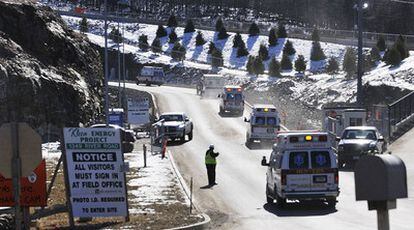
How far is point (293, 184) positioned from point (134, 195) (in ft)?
19.0

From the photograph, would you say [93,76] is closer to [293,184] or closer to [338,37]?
[338,37]

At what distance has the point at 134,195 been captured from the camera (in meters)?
28.3

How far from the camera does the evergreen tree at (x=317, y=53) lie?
9094 centimetres

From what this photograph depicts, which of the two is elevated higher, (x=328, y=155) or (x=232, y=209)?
(x=328, y=155)

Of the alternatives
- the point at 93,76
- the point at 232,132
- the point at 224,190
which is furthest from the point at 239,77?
the point at 224,190

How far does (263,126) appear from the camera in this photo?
50688mm

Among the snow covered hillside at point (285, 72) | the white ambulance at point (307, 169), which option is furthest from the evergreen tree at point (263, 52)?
the white ambulance at point (307, 169)

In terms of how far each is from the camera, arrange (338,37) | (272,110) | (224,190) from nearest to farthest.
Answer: (224,190)
(272,110)
(338,37)

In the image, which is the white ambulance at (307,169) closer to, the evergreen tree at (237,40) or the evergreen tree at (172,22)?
the evergreen tree at (237,40)

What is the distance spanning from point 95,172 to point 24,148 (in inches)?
335

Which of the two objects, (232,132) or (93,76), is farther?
(93,76)

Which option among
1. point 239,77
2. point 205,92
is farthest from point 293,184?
point 239,77

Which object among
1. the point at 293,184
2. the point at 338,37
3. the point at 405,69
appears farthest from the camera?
the point at 338,37

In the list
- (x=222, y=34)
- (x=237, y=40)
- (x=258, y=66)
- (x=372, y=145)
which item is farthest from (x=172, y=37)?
(x=372, y=145)
